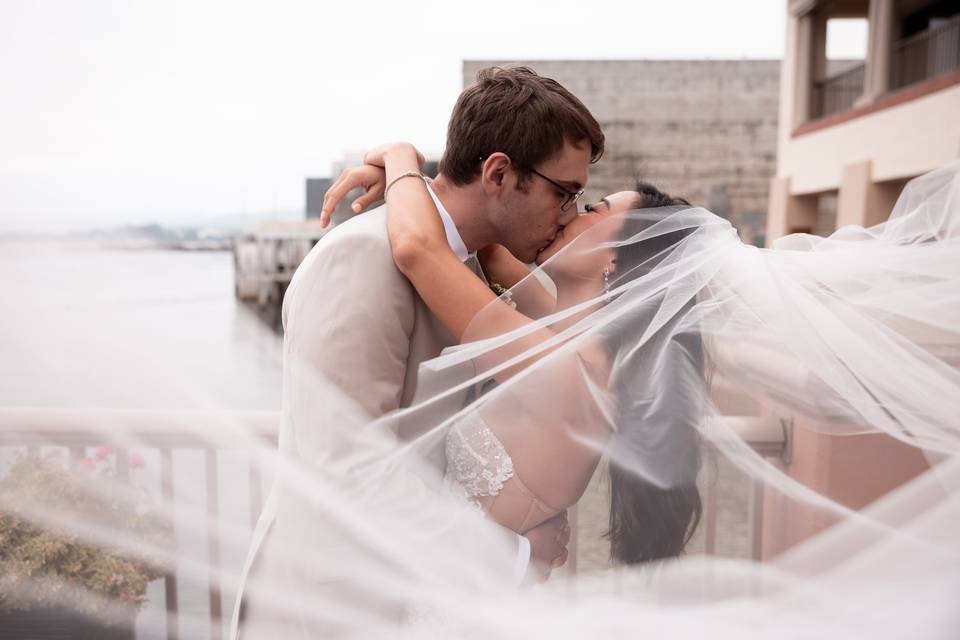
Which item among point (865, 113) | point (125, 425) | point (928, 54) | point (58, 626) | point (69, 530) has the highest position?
point (928, 54)

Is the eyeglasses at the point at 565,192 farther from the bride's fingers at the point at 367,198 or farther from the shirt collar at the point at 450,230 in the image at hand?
the bride's fingers at the point at 367,198

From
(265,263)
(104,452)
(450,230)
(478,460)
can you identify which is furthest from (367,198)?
(265,263)

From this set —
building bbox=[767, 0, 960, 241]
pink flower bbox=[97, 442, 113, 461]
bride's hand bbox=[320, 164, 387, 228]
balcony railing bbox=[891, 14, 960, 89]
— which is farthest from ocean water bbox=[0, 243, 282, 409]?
balcony railing bbox=[891, 14, 960, 89]

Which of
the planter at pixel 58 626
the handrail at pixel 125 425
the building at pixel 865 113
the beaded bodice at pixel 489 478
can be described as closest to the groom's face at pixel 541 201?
the beaded bodice at pixel 489 478

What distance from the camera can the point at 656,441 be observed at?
57.2 inches

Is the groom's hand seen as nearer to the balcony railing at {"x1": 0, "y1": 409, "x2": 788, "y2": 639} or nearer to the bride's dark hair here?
the bride's dark hair

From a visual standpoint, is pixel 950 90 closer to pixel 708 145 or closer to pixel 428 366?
pixel 708 145

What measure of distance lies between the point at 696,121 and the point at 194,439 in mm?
15707

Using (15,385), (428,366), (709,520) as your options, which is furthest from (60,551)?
(709,520)

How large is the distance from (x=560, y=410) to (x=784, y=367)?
482 mm

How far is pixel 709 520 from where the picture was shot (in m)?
1.80

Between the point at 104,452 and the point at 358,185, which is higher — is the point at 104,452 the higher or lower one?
the lower one

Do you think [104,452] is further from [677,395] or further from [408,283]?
[677,395]

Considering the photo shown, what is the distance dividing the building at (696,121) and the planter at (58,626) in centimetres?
1384
